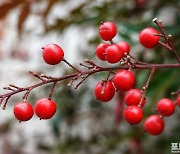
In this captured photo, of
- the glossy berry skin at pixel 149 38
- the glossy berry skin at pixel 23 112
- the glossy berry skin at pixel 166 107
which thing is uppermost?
the glossy berry skin at pixel 149 38

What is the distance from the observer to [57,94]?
151 centimetres

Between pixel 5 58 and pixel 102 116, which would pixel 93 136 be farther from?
pixel 5 58

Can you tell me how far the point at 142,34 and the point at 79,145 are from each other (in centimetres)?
109

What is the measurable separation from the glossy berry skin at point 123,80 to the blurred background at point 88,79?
404 mm

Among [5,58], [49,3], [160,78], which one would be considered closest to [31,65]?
[5,58]

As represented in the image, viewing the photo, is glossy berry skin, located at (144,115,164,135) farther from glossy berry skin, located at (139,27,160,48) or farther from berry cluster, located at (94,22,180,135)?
glossy berry skin, located at (139,27,160,48)

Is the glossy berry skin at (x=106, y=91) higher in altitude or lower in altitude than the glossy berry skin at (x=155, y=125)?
higher

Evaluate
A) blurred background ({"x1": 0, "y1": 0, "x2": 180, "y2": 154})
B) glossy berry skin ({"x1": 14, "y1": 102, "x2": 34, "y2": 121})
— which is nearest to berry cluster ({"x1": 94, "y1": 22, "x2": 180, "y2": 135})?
glossy berry skin ({"x1": 14, "y1": 102, "x2": 34, "y2": 121})

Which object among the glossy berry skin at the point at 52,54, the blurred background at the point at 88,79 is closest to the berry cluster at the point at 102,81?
the glossy berry skin at the point at 52,54

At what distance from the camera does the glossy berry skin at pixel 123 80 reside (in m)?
0.67

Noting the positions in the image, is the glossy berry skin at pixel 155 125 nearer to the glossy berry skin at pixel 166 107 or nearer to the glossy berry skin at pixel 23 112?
the glossy berry skin at pixel 166 107

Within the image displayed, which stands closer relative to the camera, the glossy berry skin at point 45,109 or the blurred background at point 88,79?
the glossy berry skin at point 45,109

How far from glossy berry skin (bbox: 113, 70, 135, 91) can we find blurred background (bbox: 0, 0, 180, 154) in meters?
0.40

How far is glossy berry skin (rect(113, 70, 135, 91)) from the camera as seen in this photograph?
670 millimetres
